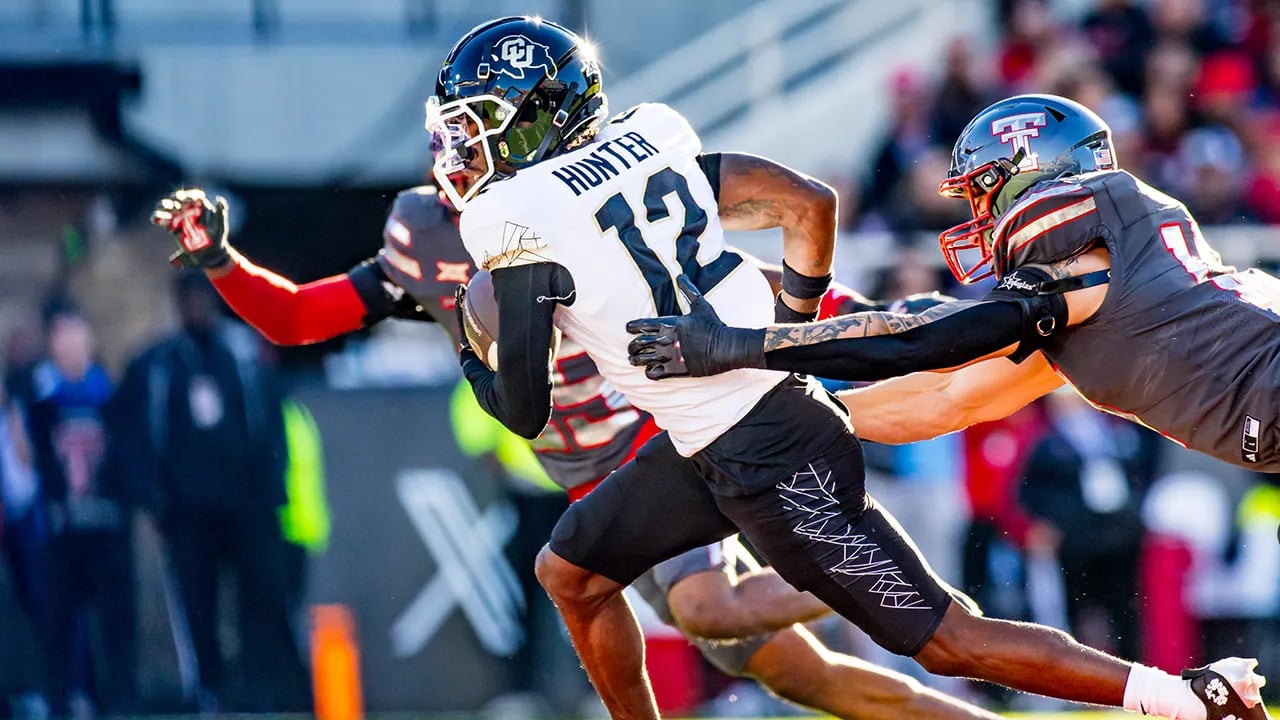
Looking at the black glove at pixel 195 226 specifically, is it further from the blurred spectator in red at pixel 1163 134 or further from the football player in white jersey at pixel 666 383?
the blurred spectator in red at pixel 1163 134

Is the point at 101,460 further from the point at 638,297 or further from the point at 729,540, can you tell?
the point at 638,297

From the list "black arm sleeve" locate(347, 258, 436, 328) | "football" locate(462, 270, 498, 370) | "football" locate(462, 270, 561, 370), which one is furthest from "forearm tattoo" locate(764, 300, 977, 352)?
"black arm sleeve" locate(347, 258, 436, 328)

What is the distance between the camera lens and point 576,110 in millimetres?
4371

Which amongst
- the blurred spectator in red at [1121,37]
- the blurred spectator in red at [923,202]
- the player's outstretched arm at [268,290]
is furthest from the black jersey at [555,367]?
the blurred spectator in red at [1121,37]

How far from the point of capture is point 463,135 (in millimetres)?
4371

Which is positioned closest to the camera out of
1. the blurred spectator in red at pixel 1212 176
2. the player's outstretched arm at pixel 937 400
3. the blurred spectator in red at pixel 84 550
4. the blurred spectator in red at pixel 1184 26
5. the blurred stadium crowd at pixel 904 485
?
the player's outstretched arm at pixel 937 400

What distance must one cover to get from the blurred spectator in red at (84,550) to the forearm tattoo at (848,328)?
5441 millimetres

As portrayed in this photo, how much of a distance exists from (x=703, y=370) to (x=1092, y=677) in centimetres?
119

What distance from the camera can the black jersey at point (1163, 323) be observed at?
4133mm

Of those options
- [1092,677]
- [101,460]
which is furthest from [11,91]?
[1092,677]

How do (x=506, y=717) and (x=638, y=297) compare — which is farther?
(x=506, y=717)

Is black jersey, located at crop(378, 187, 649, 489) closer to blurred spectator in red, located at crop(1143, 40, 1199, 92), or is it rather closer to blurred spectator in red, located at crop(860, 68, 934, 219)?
blurred spectator in red, located at crop(860, 68, 934, 219)

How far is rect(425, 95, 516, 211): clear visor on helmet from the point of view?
4.33 meters

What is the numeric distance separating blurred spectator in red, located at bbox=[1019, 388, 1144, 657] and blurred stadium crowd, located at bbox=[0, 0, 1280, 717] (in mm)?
10
